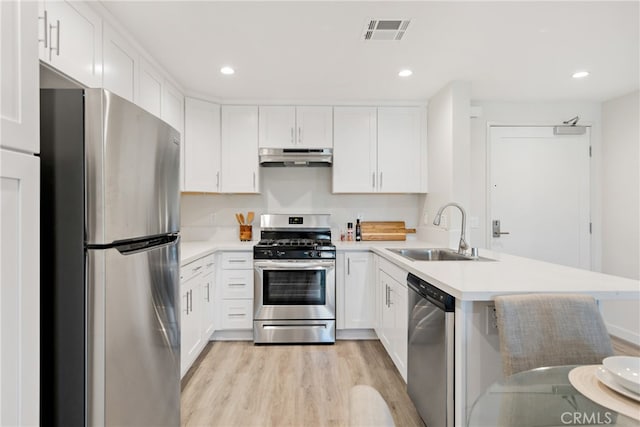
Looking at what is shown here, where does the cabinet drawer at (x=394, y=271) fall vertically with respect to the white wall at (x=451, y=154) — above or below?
below

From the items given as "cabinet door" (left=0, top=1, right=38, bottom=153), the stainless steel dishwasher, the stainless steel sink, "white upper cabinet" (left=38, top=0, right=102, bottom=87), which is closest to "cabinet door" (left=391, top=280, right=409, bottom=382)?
the stainless steel dishwasher

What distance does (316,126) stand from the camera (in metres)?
3.51

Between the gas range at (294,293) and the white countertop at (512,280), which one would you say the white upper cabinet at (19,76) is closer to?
the white countertop at (512,280)

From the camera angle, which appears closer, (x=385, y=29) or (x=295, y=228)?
(x=385, y=29)

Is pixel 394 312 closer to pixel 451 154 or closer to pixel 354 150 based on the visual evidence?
pixel 451 154

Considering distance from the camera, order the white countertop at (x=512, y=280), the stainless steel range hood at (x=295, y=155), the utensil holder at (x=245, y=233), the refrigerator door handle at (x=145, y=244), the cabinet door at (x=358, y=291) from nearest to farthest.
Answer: the refrigerator door handle at (x=145, y=244), the white countertop at (x=512, y=280), the cabinet door at (x=358, y=291), the stainless steel range hood at (x=295, y=155), the utensil holder at (x=245, y=233)

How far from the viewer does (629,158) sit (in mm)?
3320

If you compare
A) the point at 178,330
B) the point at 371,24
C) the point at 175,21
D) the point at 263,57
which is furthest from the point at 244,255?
the point at 371,24

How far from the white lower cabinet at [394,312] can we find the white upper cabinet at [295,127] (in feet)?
4.78

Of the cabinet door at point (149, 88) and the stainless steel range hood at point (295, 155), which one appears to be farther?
the stainless steel range hood at point (295, 155)

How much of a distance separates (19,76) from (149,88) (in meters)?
1.90

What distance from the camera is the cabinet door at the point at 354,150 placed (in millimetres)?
3518
